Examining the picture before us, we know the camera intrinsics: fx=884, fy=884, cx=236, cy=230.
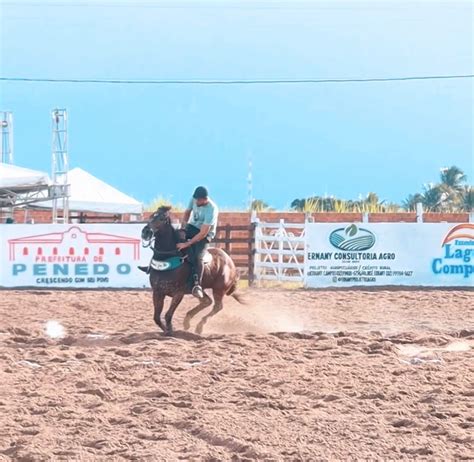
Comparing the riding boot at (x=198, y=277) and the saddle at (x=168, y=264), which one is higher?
the saddle at (x=168, y=264)

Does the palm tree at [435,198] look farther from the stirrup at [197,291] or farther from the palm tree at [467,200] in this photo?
the stirrup at [197,291]

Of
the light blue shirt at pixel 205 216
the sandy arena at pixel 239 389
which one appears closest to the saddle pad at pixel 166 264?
the light blue shirt at pixel 205 216

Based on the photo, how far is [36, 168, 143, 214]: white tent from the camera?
30891 mm

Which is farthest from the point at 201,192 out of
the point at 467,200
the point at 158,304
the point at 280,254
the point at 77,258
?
the point at 467,200

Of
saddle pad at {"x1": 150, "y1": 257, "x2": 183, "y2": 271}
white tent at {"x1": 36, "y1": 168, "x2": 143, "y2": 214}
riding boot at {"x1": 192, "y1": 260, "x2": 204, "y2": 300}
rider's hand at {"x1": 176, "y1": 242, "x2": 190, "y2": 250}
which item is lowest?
riding boot at {"x1": 192, "y1": 260, "x2": 204, "y2": 300}

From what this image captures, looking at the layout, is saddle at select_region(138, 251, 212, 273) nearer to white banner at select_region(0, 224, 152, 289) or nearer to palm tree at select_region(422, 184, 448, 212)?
white banner at select_region(0, 224, 152, 289)

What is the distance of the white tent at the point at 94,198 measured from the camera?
30.9 meters

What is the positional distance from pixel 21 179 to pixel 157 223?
14.8 meters

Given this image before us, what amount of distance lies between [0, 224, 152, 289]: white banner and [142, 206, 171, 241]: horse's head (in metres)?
8.14

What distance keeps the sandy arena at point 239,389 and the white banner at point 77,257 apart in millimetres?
5624

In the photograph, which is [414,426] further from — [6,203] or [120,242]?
[6,203]

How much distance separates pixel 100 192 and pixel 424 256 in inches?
620

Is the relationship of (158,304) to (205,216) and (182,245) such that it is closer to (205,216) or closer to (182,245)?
(182,245)

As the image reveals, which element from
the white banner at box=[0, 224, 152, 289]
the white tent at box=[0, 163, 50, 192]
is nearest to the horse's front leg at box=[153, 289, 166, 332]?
the white banner at box=[0, 224, 152, 289]
